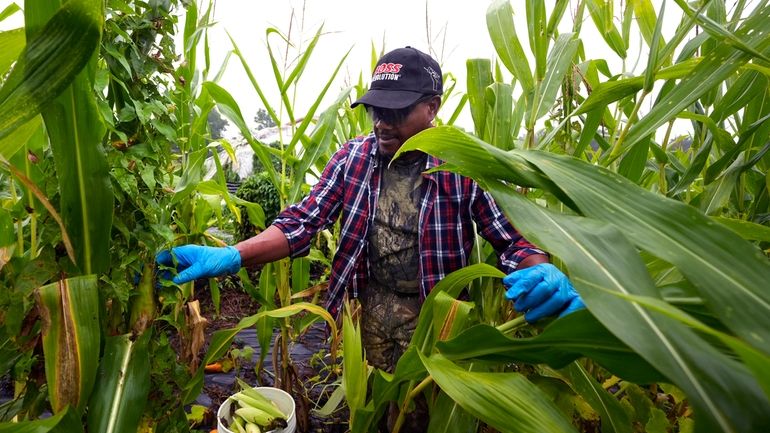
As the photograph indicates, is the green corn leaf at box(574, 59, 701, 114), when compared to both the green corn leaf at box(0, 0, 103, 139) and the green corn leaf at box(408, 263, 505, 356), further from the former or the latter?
the green corn leaf at box(0, 0, 103, 139)

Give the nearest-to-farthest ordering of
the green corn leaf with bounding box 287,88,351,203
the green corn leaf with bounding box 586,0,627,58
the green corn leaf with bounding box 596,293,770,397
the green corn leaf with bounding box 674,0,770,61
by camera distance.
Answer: the green corn leaf with bounding box 596,293,770,397 < the green corn leaf with bounding box 674,0,770,61 < the green corn leaf with bounding box 586,0,627,58 < the green corn leaf with bounding box 287,88,351,203

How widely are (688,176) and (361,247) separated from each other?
3.23 feet

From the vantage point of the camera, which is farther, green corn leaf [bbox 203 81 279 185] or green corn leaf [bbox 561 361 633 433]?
green corn leaf [bbox 203 81 279 185]

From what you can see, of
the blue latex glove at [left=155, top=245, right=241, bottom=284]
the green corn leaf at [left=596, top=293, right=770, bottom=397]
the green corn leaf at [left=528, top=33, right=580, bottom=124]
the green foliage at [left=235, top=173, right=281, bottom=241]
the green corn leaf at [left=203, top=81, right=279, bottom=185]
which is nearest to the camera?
the green corn leaf at [left=596, top=293, right=770, bottom=397]

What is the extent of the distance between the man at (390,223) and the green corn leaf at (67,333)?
49cm

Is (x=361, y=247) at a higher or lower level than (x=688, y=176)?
lower

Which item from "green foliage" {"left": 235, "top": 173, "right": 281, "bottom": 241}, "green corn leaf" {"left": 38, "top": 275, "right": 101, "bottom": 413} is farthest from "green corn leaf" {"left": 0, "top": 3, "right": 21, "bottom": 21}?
"green foliage" {"left": 235, "top": 173, "right": 281, "bottom": 241}

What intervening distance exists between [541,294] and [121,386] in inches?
29.5

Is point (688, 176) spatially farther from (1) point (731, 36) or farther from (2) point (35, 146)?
(2) point (35, 146)

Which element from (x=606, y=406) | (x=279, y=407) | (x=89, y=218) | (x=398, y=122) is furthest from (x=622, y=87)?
(x=279, y=407)

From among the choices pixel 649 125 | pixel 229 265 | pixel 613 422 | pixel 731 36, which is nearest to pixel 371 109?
pixel 229 265

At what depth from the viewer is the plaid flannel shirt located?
138cm

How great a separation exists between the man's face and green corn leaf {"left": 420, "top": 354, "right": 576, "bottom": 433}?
34.5 inches

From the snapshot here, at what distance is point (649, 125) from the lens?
2.57ft
